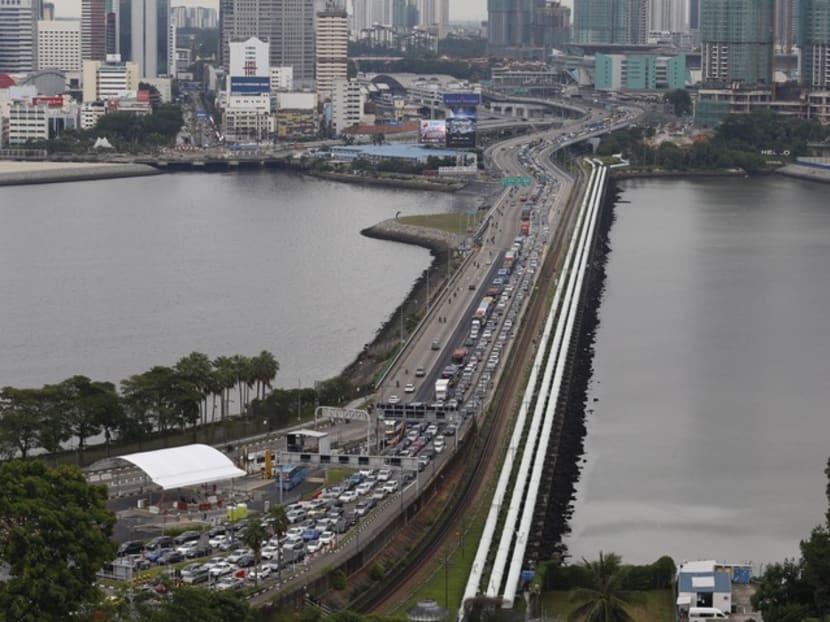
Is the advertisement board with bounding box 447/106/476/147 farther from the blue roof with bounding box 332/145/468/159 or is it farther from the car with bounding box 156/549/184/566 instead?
the car with bounding box 156/549/184/566

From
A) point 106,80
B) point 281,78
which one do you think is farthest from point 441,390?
point 281,78

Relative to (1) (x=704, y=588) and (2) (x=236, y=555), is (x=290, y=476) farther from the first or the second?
(1) (x=704, y=588)

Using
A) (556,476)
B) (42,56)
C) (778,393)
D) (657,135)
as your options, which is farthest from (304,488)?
(42,56)

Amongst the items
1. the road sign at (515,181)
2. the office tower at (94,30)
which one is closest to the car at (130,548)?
the road sign at (515,181)

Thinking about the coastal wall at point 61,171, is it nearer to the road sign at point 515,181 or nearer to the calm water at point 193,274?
the calm water at point 193,274

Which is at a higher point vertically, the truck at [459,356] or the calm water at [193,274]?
the calm water at [193,274]

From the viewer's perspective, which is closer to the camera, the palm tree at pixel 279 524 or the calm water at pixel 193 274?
the palm tree at pixel 279 524
